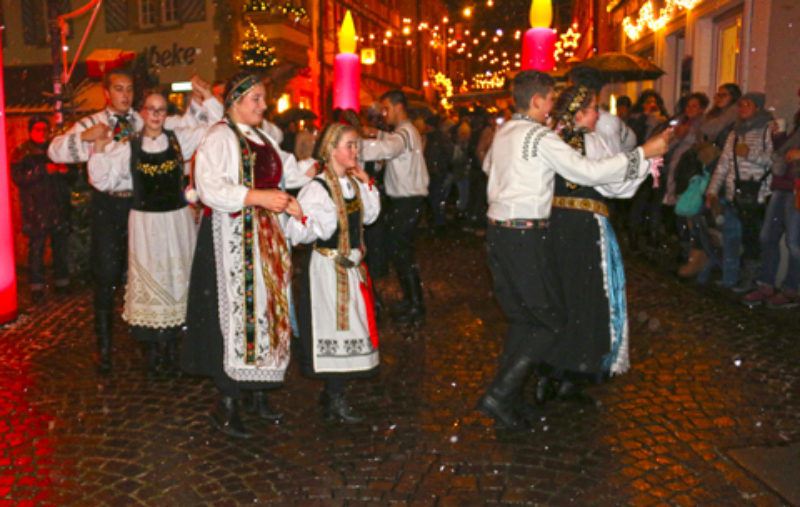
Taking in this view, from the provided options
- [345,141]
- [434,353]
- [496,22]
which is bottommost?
[434,353]

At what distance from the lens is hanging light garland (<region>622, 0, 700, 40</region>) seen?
14.2 metres

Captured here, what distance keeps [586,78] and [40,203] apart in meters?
6.63

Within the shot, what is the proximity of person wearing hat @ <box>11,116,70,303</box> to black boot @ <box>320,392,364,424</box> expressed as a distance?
5375 mm

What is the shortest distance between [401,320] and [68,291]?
158 inches

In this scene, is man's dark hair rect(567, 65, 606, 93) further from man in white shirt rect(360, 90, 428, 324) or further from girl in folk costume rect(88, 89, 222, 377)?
man in white shirt rect(360, 90, 428, 324)

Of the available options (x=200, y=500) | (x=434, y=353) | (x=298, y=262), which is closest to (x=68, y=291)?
(x=298, y=262)

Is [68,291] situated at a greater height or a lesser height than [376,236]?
lesser

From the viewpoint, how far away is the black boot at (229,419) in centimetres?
437

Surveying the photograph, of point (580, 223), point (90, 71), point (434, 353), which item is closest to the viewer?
point (580, 223)

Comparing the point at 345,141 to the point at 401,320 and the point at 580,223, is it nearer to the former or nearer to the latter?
the point at 580,223

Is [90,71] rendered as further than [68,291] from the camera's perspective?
Yes

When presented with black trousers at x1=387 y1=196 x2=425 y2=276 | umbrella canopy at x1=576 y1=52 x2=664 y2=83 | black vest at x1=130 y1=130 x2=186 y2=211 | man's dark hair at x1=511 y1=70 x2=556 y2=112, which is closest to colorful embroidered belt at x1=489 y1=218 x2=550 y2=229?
man's dark hair at x1=511 y1=70 x2=556 y2=112

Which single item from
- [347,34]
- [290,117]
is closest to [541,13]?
[347,34]

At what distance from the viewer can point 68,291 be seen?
346 inches
